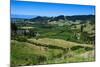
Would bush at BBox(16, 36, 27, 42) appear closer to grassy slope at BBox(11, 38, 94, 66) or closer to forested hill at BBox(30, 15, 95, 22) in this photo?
grassy slope at BBox(11, 38, 94, 66)

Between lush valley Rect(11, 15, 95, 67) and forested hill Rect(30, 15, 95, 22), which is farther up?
forested hill Rect(30, 15, 95, 22)

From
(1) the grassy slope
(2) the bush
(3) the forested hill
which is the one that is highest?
(3) the forested hill

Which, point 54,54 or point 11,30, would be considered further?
point 54,54

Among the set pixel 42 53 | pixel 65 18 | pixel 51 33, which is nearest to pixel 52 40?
pixel 51 33

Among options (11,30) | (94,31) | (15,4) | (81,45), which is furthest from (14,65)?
(94,31)

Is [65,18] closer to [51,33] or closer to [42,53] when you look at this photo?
[51,33]

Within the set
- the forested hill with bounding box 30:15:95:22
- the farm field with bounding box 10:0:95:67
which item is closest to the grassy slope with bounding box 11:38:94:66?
the farm field with bounding box 10:0:95:67

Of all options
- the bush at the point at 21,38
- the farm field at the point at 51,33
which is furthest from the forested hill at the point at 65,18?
the bush at the point at 21,38

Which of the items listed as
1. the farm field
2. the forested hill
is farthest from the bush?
the forested hill

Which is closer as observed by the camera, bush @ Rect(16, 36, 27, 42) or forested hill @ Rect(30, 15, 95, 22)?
bush @ Rect(16, 36, 27, 42)
